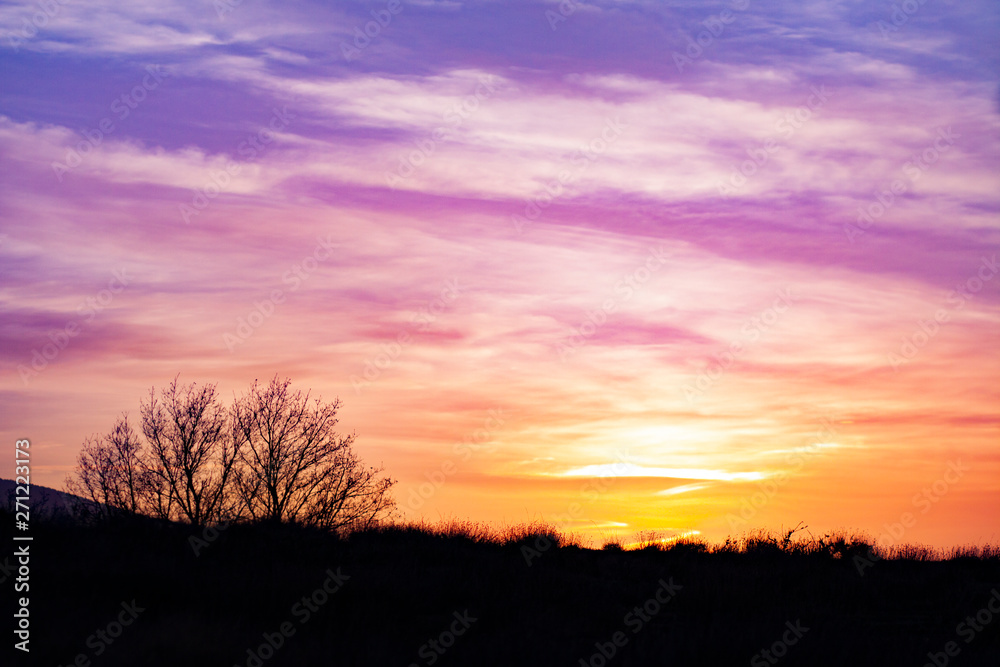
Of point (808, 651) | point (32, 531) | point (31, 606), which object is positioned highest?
point (32, 531)

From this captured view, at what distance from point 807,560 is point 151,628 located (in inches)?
632

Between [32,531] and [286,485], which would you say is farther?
[286,485]

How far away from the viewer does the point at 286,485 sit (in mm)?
32062

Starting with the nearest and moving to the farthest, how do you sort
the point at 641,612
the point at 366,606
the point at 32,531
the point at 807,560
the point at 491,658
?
the point at 491,658 → the point at 366,606 → the point at 641,612 → the point at 32,531 → the point at 807,560

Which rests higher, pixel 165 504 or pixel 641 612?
pixel 165 504

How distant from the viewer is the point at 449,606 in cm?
1451

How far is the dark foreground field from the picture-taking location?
1112 cm

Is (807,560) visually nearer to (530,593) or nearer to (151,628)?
(530,593)

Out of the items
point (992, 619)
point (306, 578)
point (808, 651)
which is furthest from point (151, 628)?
point (992, 619)

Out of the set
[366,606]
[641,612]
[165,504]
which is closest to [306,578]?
[366,606]

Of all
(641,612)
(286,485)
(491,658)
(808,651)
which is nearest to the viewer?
(491,658)

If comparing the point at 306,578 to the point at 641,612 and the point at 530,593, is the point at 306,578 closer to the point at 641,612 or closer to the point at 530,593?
the point at 530,593

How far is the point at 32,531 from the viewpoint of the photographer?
16625 mm

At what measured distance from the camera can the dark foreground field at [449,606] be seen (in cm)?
1112
